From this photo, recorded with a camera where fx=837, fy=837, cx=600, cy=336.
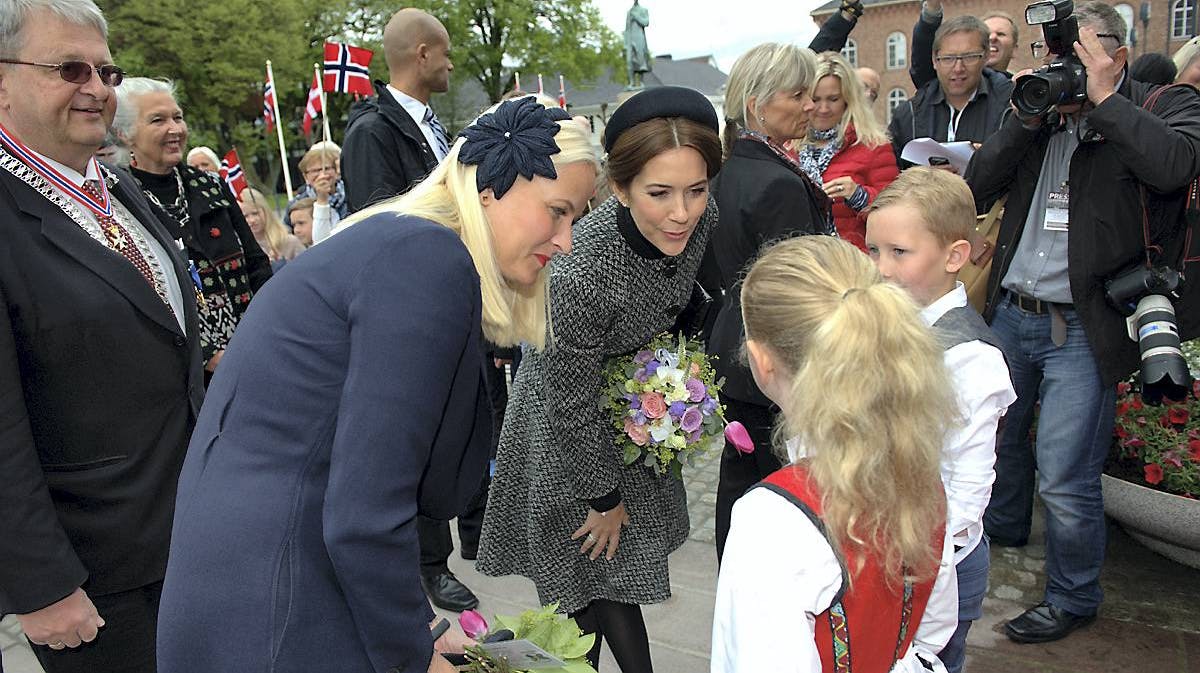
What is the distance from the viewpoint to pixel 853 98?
14.9ft

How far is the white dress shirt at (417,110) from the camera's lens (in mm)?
4090

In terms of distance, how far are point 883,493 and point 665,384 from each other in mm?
1173

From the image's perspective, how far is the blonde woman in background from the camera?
666 cm

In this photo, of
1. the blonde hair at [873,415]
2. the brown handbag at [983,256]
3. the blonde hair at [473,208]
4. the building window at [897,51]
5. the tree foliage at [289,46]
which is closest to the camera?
the blonde hair at [873,415]

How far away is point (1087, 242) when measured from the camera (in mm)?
3117

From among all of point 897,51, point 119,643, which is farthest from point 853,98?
point 897,51

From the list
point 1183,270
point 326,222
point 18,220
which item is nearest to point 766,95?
point 1183,270

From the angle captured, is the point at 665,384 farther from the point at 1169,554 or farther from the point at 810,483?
the point at 1169,554

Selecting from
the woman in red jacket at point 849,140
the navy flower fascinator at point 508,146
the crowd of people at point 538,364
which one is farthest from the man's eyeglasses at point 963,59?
the navy flower fascinator at point 508,146

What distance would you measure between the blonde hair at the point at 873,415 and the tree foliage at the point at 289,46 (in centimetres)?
2805

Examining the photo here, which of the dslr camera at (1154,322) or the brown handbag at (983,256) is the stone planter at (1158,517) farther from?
the brown handbag at (983,256)

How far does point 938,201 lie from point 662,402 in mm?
1039

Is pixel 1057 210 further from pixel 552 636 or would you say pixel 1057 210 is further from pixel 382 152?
pixel 382 152

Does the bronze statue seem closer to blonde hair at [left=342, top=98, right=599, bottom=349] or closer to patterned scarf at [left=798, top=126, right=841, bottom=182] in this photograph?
patterned scarf at [left=798, top=126, right=841, bottom=182]
